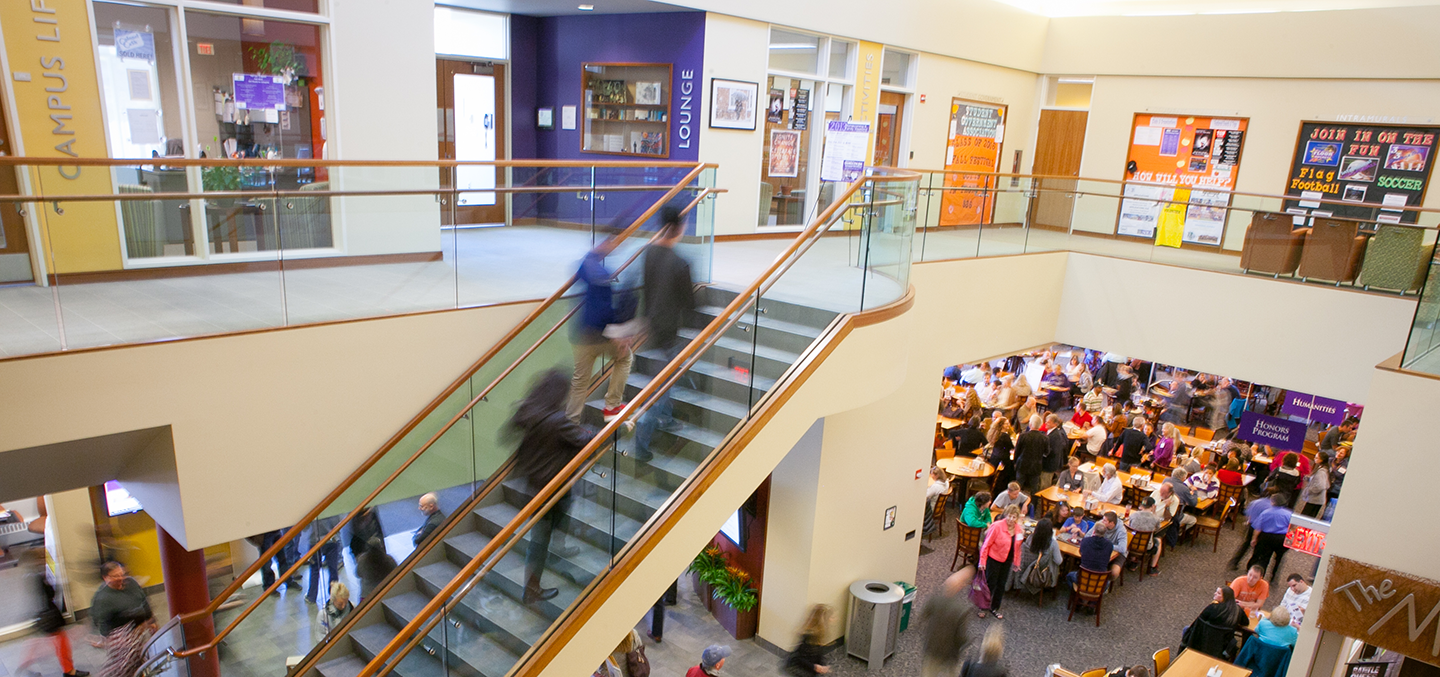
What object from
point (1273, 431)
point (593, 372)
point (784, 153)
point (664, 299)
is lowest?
point (1273, 431)

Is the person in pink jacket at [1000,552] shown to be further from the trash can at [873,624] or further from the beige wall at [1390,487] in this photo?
the beige wall at [1390,487]

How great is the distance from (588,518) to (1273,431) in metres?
9.94

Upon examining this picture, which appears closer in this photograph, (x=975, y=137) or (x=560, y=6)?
(x=560, y=6)

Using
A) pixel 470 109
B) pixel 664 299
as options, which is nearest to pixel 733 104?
pixel 470 109

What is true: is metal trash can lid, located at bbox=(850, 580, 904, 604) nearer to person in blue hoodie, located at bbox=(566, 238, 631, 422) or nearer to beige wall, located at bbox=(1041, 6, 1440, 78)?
person in blue hoodie, located at bbox=(566, 238, 631, 422)

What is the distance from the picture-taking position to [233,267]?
5.36 meters

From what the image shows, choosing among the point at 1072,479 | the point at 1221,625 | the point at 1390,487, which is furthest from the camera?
the point at 1072,479

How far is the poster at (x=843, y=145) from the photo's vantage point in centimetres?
912

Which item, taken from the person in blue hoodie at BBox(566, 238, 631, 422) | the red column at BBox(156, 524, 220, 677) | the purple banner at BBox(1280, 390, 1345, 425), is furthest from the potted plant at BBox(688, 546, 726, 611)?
the purple banner at BBox(1280, 390, 1345, 425)

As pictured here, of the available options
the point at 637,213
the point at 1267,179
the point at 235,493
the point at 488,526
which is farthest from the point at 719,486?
the point at 1267,179

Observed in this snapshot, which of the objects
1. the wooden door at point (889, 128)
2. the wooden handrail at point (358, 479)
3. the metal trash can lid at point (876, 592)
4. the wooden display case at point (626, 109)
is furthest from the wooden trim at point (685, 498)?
the wooden door at point (889, 128)

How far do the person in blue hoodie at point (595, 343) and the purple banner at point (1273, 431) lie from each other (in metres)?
9.17

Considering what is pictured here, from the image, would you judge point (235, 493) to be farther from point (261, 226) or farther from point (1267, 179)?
point (1267, 179)

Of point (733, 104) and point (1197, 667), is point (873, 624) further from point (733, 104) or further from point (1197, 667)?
point (733, 104)
